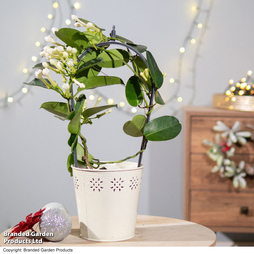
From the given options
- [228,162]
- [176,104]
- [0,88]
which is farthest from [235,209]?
[0,88]

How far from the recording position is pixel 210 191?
5.38 ft

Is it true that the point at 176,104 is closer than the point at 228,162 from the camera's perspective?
No

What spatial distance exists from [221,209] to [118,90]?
78 centimetres

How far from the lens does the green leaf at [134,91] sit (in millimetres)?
904

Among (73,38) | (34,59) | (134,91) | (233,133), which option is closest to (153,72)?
(134,91)

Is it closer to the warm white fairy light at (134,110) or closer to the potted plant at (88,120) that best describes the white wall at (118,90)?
the warm white fairy light at (134,110)

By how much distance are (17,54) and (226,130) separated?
1.12m

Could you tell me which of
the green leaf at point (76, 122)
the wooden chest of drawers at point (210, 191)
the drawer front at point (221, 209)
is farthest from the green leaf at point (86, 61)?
the drawer front at point (221, 209)

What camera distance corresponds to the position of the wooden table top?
0.81 m

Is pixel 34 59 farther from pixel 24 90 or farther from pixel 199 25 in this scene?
pixel 199 25

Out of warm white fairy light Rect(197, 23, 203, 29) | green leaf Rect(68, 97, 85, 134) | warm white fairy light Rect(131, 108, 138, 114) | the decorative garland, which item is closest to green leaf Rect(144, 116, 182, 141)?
green leaf Rect(68, 97, 85, 134)

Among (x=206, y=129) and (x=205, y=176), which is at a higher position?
Answer: (x=206, y=129)

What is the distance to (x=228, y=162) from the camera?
62.1 inches

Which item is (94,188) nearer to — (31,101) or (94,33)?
(94,33)
